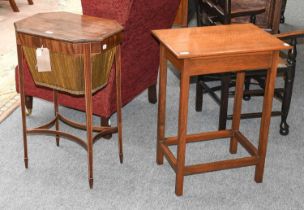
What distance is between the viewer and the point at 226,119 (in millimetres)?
3037

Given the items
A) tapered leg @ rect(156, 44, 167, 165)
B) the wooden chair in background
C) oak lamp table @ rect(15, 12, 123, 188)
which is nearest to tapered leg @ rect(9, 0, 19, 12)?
the wooden chair in background

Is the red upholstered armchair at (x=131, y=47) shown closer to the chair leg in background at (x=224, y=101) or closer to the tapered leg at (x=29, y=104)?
the tapered leg at (x=29, y=104)

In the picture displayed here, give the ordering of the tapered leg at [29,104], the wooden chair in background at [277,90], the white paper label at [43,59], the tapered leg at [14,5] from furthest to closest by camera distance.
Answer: the tapered leg at [14,5] → the tapered leg at [29,104] → the wooden chair in background at [277,90] → the white paper label at [43,59]

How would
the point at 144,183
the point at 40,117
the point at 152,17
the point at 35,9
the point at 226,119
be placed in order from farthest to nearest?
1. the point at 35,9
2. the point at 40,117
3. the point at 226,119
4. the point at 152,17
5. the point at 144,183

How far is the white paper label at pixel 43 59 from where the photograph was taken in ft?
7.49

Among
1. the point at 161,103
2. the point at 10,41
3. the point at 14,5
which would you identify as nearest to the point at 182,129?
the point at 161,103

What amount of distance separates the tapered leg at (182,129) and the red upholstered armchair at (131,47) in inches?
26.0

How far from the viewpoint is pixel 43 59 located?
230 centimetres

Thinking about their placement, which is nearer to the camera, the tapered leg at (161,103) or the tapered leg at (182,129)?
the tapered leg at (182,129)

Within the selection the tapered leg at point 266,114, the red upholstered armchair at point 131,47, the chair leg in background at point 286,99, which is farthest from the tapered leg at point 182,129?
the chair leg in background at point 286,99

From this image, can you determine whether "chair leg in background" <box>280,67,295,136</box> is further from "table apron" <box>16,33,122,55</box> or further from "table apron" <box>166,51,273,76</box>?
"table apron" <box>16,33,122,55</box>

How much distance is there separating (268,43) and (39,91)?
158cm

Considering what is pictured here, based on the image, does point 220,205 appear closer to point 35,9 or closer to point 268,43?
point 268,43

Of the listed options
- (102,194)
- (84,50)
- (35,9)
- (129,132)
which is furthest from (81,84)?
(35,9)
